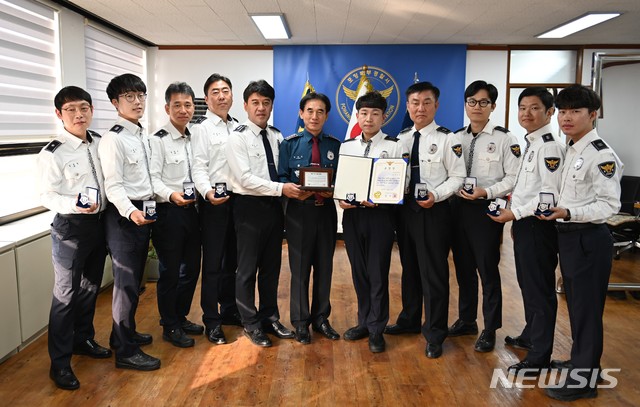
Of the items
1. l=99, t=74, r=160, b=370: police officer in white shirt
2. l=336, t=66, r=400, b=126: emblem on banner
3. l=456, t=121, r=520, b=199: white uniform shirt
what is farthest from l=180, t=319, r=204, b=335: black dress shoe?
l=336, t=66, r=400, b=126: emblem on banner

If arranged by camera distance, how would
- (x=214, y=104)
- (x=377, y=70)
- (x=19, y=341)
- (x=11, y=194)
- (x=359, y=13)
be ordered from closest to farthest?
1. (x=19, y=341)
2. (x=214, y=104)
3. (x=11, y=194)
4. (x=359, y=13)
5. (x=377, y=70)

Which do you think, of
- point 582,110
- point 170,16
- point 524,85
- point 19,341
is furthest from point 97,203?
point 524,85

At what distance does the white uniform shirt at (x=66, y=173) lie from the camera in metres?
2.57

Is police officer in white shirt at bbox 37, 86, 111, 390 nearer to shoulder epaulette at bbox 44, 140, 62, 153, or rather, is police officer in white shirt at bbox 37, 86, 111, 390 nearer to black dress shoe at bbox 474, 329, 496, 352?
shoulder epaulette at bbox 44, 140, 62, 153

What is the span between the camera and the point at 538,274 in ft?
9.11

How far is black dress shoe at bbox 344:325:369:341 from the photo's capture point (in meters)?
3.33

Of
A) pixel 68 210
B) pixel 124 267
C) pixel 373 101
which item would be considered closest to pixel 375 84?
pixel 373 101

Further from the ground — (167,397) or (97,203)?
(97,203)

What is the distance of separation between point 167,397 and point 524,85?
20.1ft

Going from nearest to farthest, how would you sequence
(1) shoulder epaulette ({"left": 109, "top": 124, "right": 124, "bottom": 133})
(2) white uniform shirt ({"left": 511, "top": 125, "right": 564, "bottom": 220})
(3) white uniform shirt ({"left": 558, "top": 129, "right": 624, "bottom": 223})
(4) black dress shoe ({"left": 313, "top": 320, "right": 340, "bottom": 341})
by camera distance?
(3) white uniform shirt ({"left": 558, "top": 129, "right": 624, "bottom": 223}) < (2) white uniform shirt ({"left": 511, "top": 125, "right": 564, "bottom": 220}) < (1) shoulder epaulette ({"left": 109, "top": 124, "right": 124, "bottom": 133}) < (4) black dress shoe ({"left": 313, "top": 320, "right": 340, "bottom": 341})

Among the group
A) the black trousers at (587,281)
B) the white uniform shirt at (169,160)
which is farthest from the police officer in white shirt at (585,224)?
the white uniform shirt at (169,160)

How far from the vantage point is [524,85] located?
6746mm

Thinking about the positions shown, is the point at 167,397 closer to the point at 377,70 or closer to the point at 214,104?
the point at 214,104

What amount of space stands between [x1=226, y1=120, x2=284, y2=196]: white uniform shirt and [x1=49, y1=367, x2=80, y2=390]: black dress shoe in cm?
140
